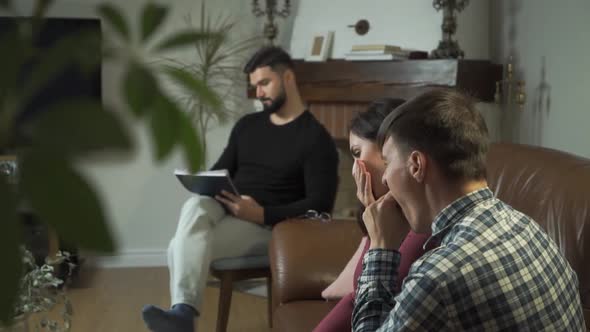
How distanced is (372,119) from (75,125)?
1.57m

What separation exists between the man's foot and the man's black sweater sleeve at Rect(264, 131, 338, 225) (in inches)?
17.3

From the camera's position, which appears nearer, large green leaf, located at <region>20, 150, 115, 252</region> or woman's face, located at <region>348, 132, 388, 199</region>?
Result: large green leaf, located at <region>20, 150, 115, 252</region>

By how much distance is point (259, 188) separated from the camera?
295 centimetres

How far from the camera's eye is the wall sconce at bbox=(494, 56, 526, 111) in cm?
344

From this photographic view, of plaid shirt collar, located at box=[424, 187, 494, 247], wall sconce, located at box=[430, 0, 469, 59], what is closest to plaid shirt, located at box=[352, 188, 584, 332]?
plaid shirt collar, located at box=[424, 187, 494, 247]

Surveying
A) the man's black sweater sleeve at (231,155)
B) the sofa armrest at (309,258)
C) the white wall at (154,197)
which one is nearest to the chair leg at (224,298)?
the sofa armrest at (309,258)

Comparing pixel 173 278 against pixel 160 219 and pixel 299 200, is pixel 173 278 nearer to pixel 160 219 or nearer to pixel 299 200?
pixel 299 200

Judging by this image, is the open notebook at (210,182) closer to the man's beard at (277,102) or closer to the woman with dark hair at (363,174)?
the man's beard at (277,102)

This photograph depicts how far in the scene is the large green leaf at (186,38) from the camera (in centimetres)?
31

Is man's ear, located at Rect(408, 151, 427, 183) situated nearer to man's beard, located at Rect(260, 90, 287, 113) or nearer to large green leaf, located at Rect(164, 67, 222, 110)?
large green leaf, located at Rect(164, 67, 222, 110)

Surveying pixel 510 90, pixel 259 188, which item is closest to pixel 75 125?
pixel 259 188

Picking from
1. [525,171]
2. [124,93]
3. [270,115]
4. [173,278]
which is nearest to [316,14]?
[270,115]

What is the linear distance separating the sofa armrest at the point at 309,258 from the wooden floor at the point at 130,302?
0.90 m

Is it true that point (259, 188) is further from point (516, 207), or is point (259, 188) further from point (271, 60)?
point (516, 207)
